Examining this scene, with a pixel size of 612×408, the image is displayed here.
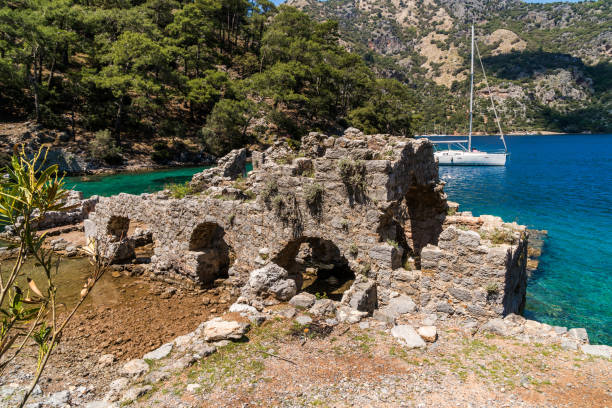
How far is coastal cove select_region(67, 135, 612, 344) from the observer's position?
12.1m

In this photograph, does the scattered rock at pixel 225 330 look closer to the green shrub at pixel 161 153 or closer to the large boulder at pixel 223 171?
the large boulder at pixel 223 171


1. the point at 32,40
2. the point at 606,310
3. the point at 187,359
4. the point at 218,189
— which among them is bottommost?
the point at 606,310

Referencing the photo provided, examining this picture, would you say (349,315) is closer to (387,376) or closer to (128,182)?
(387,376)

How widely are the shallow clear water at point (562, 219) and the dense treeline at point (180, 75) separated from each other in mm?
20852

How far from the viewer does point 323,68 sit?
176ft

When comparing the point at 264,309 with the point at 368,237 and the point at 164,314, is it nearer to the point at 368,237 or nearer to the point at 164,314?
the point at 368,237

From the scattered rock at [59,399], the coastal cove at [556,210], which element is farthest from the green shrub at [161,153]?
the scattered rock at [59,399]

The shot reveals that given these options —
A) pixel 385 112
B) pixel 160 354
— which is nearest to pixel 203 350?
pixel 160 354

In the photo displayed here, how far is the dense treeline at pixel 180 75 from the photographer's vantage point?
37469 mm

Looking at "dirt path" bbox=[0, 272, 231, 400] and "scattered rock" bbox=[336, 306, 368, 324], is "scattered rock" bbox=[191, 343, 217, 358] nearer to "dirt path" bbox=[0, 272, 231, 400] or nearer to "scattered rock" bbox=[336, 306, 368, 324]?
"dirt path" bbox=[0, 272, 231, 400]

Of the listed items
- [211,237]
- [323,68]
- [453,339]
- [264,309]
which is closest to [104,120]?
[323,68]

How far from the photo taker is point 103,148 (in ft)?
118

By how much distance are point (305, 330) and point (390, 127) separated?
180 ft

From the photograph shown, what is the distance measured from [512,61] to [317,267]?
174561mm
